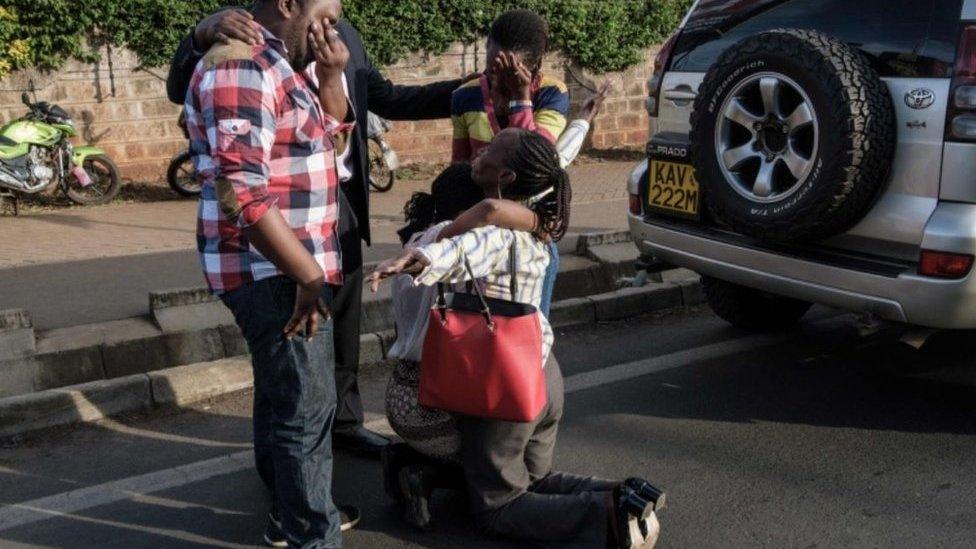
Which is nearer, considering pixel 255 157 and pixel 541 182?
pixel 255 157

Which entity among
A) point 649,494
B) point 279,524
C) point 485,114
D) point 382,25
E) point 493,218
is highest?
point 382,25

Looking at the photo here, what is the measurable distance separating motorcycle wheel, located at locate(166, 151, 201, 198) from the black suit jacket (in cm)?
563

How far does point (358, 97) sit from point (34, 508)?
1.89 metres

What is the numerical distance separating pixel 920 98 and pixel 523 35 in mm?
1514

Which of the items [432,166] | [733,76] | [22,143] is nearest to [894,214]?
[733,76]

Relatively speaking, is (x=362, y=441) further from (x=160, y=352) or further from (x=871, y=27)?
(x=871, y=27)

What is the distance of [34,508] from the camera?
382cm

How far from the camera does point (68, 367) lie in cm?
491

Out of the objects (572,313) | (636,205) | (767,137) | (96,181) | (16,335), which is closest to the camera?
(767,137)

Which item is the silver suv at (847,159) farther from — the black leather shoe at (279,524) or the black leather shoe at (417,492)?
the black leather shoe at (279,524)

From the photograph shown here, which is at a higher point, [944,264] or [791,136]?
[791,136]

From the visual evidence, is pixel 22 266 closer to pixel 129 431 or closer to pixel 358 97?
pixel 129 431

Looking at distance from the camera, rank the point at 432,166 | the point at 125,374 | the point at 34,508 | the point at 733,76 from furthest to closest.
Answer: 1. the point at 432,166
2. the point at 125,374
3. the point at 733,76
4. the point at 34,508

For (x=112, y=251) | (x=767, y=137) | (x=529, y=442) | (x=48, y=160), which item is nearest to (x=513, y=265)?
(x=529, y=442)
